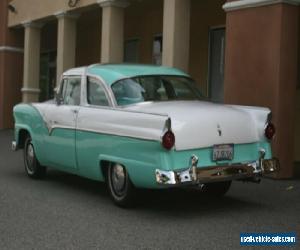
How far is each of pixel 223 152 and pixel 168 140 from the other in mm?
765

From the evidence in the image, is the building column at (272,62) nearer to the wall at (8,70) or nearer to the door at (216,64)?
the door at (216,64)

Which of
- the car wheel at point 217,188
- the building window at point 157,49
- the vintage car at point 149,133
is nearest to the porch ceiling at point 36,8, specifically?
the building window at point 157,49

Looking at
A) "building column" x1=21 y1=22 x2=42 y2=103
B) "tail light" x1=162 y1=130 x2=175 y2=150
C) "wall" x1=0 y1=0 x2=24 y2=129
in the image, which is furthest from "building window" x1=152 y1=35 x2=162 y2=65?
"tail light" x1=162 y1=130 x2=175 y2=150

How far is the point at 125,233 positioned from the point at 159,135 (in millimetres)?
1100

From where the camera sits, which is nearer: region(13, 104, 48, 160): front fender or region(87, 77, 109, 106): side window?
region(87, 77, 109, 106): side window

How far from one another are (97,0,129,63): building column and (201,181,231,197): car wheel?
262 inches

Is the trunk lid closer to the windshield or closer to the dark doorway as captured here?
the windshield

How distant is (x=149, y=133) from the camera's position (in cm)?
644

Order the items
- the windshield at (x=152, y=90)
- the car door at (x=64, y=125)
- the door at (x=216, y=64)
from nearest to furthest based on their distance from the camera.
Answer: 1. the windshield at (x=152, y=90)
2. the car door at (x=64, y=125)
3. the door at (x=216, y=64)

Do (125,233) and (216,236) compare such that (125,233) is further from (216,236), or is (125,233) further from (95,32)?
(95,32)

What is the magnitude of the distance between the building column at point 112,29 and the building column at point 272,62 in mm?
4465

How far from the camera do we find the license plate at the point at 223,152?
21.7 feet

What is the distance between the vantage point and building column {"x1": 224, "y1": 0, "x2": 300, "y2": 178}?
932cm

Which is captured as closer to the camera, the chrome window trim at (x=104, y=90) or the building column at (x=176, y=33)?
the chrome window trim at (x=104, y=90)
